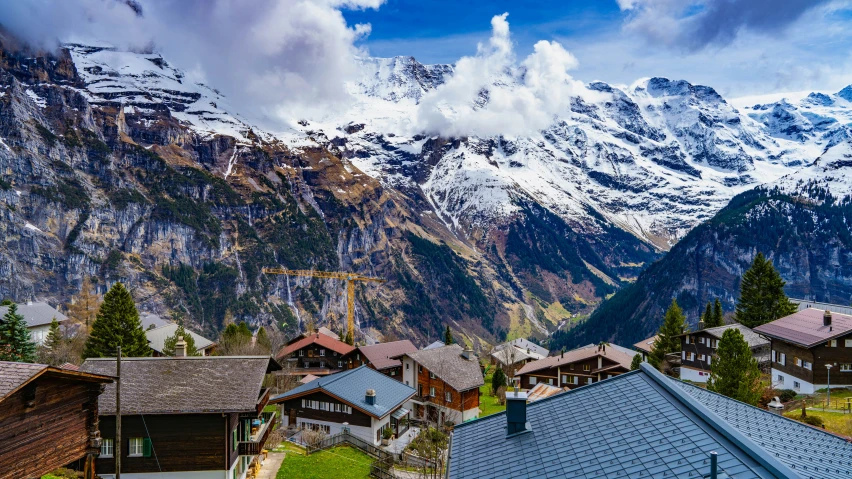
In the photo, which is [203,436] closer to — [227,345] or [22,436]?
[22,436]

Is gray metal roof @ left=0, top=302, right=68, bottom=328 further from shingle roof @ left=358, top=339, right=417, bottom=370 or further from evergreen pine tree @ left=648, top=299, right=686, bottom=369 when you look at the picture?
evergreen pine tree @ left=648, top=299, right=686, bottom=369

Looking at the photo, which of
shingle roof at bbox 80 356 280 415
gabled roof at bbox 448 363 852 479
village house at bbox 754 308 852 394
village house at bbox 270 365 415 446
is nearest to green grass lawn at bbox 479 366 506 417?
village house at bbox 270 365 415 446

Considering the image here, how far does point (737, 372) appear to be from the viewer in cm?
3984

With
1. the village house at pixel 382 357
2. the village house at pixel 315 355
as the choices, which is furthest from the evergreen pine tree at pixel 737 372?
the village house at pixel 315 355

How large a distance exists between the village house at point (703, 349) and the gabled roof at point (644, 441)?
55.6m

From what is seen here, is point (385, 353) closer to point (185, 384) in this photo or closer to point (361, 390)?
point (361, 390)

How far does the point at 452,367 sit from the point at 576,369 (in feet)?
75.8

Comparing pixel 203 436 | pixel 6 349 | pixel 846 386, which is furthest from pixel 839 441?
pixel 6 349

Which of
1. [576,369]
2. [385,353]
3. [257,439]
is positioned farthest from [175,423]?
[576,369]

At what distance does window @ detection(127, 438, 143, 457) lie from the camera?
3284 cm

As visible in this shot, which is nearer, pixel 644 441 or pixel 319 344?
pixel 644 441

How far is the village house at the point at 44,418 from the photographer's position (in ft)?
69.1

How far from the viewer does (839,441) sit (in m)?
17.7

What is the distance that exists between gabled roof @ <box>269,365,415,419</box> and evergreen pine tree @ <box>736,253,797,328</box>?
46.3 meters
